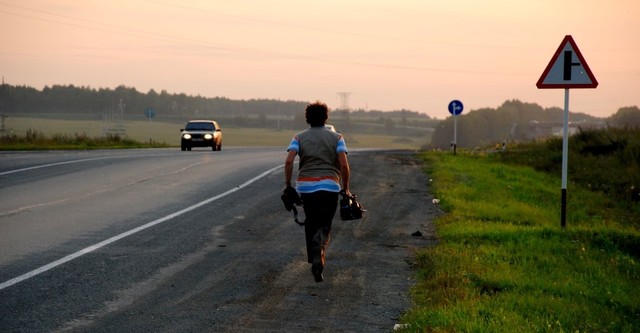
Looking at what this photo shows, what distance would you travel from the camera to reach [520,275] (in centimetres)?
1023

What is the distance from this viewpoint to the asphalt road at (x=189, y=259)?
307 inches

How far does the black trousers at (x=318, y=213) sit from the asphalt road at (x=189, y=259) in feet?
1.55

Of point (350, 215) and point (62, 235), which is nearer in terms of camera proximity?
point (350, 215)

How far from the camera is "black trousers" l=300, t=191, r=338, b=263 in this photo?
31.9 ft

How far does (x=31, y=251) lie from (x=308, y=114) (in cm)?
410

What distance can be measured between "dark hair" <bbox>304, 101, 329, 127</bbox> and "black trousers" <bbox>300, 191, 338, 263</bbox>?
2.69 ft

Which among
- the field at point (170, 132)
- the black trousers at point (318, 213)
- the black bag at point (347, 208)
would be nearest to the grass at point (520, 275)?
the black bag at point (347, 208)

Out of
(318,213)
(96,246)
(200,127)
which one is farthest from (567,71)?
(200,127)

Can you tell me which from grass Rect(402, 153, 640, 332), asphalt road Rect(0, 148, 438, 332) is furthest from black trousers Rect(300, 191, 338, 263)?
grass Rect(402, 153, 640, 332)

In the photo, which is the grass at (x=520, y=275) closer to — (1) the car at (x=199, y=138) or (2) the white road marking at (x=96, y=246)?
(2) the white road marking at (x=96, y=246)

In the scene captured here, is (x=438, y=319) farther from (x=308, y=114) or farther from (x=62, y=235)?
(x=62, y=235)

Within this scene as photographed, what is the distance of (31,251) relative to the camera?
11.0m

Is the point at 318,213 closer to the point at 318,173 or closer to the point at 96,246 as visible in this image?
the point at 318,173

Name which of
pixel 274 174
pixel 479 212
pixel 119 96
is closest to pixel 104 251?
pixel 479 212
